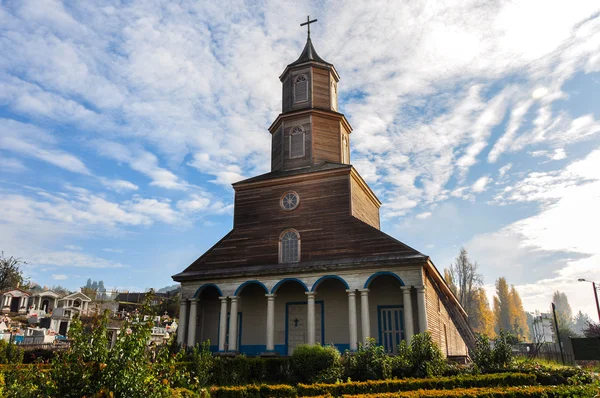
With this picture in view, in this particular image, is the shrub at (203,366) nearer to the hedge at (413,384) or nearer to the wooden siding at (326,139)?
the hedge at (413,384)

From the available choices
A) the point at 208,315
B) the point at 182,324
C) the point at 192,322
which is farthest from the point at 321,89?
the point at 182,324

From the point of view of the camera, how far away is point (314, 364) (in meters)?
16.8

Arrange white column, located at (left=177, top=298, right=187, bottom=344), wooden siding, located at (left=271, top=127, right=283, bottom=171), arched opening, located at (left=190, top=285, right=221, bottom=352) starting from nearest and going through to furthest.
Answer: white column, located at (left=177, top=298, right=187, bottom=344), arched opening, located at (left=190, top=285, right=221, bottom=352), wooden siding, located at (left=271, top=127, right=283, bottom=171)

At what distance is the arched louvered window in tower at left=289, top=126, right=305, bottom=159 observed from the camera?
29.1m

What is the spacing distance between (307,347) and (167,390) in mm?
10899

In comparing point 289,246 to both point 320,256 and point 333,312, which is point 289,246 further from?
point 333,312

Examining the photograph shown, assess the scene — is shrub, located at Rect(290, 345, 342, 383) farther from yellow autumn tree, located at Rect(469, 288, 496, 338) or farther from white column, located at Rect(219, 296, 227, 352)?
yellow autumn tree, located at Rect(469, 288, 496, 338)

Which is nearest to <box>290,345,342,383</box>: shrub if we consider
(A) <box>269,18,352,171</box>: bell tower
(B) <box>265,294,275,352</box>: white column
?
(B) <box>265,294,275,352</box>: white column

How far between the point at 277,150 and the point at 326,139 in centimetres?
356

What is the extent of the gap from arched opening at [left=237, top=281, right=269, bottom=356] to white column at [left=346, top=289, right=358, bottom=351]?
17.5 feet

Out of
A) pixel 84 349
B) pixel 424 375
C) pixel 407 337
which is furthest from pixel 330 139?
pixel 84 349

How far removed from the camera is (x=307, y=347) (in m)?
17.5

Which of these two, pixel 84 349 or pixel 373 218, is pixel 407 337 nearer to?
pixel 373 218

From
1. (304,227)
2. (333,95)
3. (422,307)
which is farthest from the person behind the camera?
(333,95)
